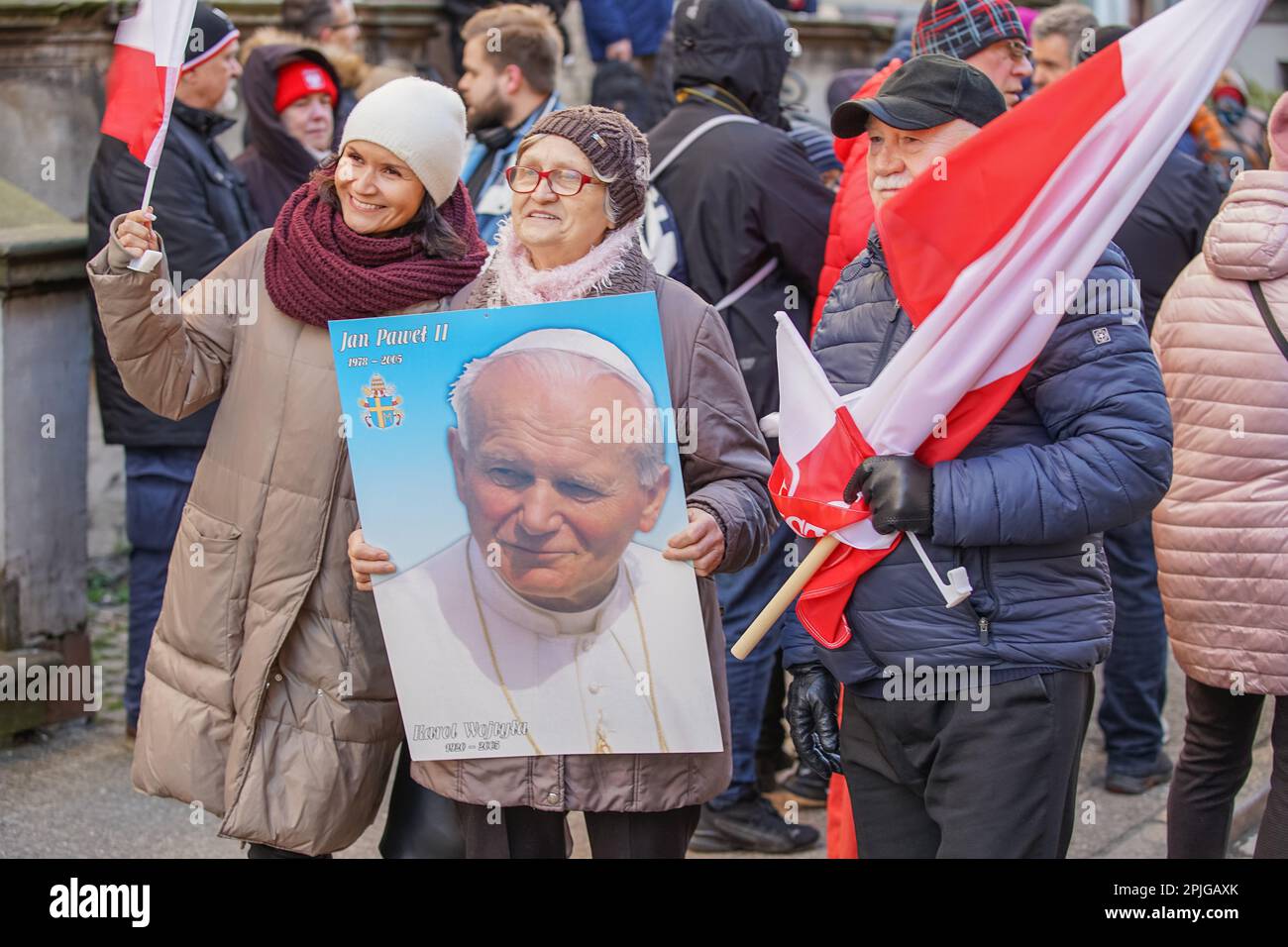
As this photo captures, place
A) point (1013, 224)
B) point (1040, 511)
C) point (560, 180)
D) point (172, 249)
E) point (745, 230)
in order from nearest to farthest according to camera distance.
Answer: point (1040, 511) < point (1013, 224) < point (560, 180) < point (745, 230) < point (172, 249)

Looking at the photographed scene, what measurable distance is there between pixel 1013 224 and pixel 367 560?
140 cm

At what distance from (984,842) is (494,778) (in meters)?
0.97

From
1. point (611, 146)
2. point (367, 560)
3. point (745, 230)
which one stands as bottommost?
point (367, 560)

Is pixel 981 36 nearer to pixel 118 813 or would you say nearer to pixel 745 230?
pixel 745 230

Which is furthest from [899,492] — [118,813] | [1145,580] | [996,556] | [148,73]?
[118,813]

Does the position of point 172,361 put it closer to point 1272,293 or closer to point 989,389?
point 989,389

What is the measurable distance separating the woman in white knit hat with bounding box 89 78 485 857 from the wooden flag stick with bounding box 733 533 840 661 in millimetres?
882

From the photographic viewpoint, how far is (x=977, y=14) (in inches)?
205

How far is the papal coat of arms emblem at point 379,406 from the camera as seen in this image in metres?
3.24

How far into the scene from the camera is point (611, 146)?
130 inches

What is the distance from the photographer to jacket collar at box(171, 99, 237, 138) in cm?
559

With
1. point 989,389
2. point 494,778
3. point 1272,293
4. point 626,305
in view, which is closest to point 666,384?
point 626,305

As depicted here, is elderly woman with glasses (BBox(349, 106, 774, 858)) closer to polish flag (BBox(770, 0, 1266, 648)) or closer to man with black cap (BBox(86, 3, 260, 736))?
polish flag (BBox(770, 0, 1266, 648))

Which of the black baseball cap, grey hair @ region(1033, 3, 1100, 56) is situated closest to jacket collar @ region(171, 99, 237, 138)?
the black baseball cap
